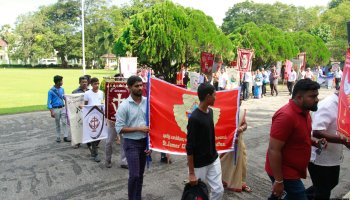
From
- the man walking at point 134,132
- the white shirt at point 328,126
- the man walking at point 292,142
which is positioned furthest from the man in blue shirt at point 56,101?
the man walking at point 292,142

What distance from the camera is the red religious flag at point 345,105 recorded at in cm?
327

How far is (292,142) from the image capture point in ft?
9.72

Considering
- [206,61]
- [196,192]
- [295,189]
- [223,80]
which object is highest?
[206,61]

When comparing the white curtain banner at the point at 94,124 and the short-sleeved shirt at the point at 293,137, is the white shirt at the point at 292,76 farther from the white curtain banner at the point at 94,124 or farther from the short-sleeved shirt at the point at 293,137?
the short-sleeved shirt at the point at 293,137

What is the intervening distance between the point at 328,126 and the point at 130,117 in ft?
8.03

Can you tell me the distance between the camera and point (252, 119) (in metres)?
12.0

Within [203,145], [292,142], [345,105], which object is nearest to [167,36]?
[203,145]

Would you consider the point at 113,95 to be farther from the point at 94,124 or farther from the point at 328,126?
the point at 328,126

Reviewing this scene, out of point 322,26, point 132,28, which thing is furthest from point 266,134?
point 322,26

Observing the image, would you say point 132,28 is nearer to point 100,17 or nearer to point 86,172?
point 86,172

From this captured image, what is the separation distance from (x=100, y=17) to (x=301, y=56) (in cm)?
6212

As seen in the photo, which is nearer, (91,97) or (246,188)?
(246,188)

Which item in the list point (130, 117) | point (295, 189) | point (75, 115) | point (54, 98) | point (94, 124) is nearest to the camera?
point (295, 189)

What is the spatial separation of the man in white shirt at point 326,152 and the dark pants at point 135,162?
216 cm
